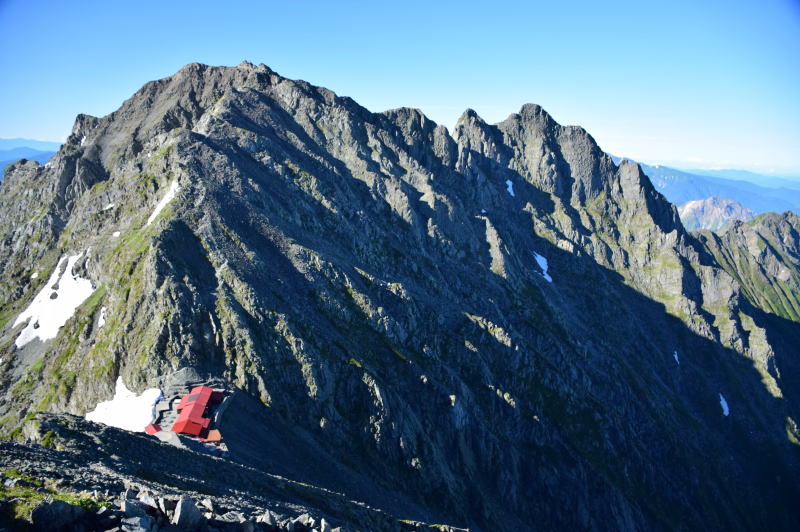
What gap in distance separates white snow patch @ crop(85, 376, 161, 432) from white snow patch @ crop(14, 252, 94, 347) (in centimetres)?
2735

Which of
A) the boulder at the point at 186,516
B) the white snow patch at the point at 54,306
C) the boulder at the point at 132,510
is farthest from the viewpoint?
the white snow patch at the point at 54,306

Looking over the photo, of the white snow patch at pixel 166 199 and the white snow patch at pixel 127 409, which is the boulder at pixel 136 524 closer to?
the white snow patch at pixel 127 409

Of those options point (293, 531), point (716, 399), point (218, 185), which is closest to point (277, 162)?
point (218, 185)

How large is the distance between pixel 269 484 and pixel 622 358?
124m

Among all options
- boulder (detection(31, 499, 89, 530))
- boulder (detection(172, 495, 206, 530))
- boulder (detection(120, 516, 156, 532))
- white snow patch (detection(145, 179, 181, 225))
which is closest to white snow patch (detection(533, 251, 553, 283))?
white snow patch (detection(145, 179, 181, 225))

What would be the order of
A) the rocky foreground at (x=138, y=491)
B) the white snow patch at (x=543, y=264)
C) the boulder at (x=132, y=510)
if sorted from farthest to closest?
1. the white snow patch at (x=543, y=264)
2. the boulder at (x=132, y=510)
3. the rocky foreground at (x=138, y=491)

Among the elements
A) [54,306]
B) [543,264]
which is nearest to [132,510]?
[54,306]

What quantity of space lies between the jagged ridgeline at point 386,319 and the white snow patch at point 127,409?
1797 mm

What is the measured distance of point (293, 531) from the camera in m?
23.7

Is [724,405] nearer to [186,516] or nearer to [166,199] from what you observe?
[166,199]

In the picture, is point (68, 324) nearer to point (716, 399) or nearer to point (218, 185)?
point (218, 185)

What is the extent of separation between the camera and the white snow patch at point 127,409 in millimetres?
47500

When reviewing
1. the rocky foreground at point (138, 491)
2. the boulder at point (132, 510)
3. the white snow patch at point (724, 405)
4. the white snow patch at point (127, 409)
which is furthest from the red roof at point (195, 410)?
the white snow patch at point (724, 405)

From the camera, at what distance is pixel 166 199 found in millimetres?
73438
